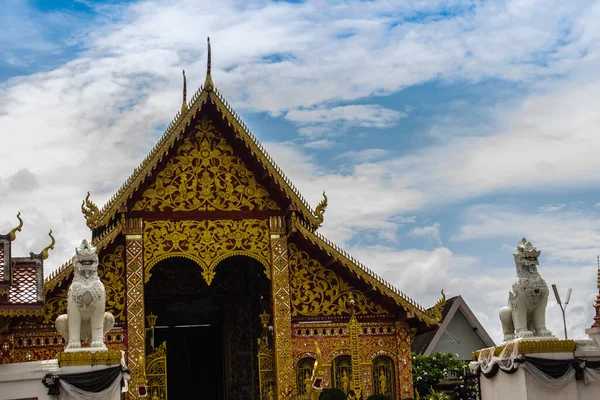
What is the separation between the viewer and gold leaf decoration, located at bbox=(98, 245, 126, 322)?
22.0 metres

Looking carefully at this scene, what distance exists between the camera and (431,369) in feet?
106

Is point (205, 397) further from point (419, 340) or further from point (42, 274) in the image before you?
point (419, 340)

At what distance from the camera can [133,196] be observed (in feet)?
73.4

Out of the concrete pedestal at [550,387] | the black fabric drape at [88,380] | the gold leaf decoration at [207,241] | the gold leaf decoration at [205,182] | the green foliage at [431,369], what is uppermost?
the gold leaf decoration at [205,182]

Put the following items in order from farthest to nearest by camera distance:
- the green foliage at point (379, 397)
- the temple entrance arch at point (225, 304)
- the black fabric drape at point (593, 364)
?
the temple entrance arch at point (225, 304) → the green foliage at point (379, 397) → the black fabric drape at point (593, 364)

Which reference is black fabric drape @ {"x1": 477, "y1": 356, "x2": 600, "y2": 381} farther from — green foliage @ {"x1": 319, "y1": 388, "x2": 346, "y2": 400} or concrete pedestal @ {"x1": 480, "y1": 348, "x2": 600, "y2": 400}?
green foliage @ {"x1": 319, "y1": 388, "x2": 346, "y2": 400}

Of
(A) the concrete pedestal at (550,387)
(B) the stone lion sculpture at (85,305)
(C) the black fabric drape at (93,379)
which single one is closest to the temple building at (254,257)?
(B) the stone lion sculpture at (85,305)

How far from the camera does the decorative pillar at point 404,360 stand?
2298 cm

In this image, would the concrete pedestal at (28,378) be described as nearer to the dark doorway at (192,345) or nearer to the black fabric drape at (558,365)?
the black fabric drape at (558,365)

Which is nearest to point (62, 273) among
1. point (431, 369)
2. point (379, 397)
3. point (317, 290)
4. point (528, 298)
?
point (317, 290)

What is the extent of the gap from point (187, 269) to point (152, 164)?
14.7 feet

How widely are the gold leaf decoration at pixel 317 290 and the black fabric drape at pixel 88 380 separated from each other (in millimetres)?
5554

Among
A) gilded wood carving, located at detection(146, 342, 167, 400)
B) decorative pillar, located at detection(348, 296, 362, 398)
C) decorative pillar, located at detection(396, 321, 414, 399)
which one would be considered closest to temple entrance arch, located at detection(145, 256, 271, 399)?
decorative pillar, located at detection(348, 296, 362, 398)

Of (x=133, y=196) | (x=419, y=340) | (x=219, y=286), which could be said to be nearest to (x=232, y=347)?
(x=219, y=286)
